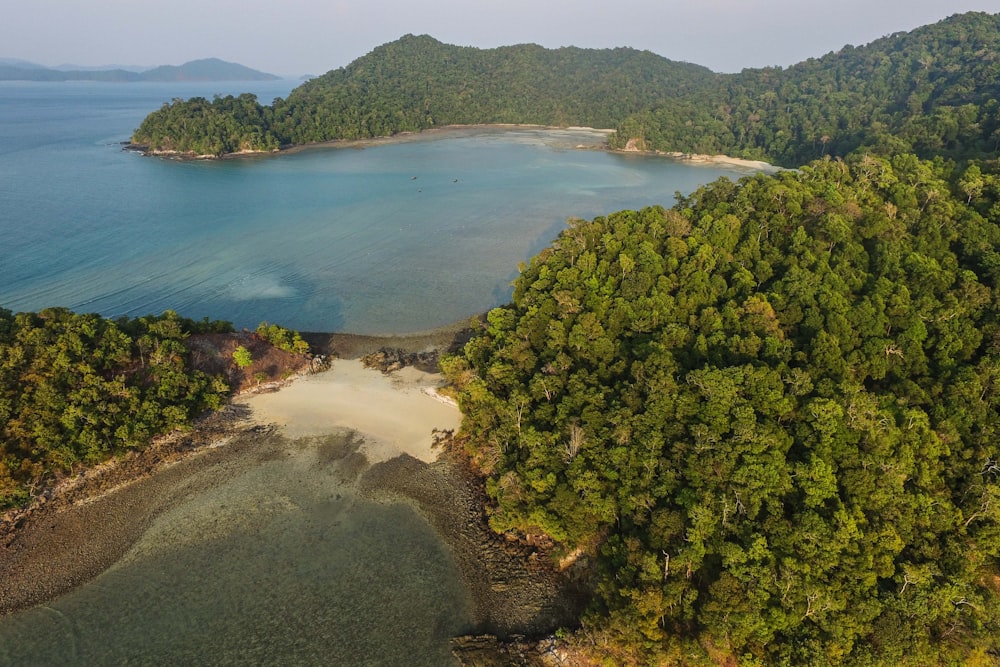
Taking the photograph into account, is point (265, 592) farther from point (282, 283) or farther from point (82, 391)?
point (282, 283)

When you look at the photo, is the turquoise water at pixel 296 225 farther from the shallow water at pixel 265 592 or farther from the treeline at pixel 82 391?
the shallow water at pixel 265 592

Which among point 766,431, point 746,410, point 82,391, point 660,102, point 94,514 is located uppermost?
point 660,102

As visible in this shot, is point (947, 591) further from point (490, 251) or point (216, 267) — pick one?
point (216, 267)

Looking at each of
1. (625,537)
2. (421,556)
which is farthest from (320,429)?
(625,537)

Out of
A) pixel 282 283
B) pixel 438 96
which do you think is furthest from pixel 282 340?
pixel 438 96

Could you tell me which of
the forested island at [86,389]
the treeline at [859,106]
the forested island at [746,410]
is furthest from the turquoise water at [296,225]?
the treeline at [859,106]

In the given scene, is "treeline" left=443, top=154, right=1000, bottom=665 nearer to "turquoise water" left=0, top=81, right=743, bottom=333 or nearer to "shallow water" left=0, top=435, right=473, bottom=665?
"shallow water" left=0, top=435, right=473, bottom=665

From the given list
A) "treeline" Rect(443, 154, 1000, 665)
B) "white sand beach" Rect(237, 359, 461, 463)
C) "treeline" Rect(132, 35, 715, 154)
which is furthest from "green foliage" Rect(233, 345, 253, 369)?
"treeline" Rect(132, 35, 715, 154)

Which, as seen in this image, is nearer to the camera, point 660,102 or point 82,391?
point 82,391
